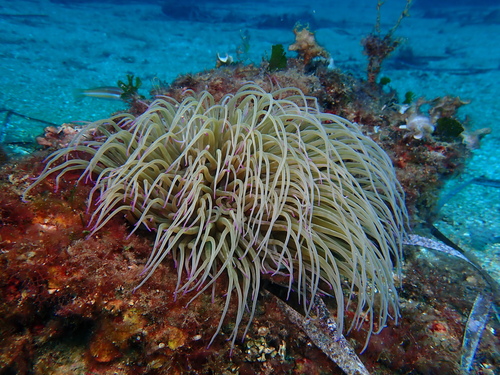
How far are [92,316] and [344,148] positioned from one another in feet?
7.52

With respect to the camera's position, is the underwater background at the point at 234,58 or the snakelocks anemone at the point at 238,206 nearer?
the snakelocks anemone at the point at 238,206

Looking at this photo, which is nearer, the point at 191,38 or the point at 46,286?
the point at 46,286

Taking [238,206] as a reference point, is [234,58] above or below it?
above

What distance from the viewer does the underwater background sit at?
4.32 metres

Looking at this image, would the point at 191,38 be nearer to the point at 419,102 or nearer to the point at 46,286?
the point at 419,102

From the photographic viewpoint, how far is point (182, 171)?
2.31 metres

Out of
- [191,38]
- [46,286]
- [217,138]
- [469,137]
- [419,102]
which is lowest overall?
[46,286]

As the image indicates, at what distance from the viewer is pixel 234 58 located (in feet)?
49.5

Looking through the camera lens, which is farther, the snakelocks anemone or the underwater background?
the underwater background

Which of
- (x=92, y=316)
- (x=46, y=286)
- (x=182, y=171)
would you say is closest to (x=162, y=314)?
(x=92, y=316)

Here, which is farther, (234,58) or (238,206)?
(234,58)

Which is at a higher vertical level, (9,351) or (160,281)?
(160,281)

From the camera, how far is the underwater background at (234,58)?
4.32 metres

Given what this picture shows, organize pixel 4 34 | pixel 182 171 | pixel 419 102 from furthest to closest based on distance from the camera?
pixel 4 34
pixel 419 102
pixel 182 171
